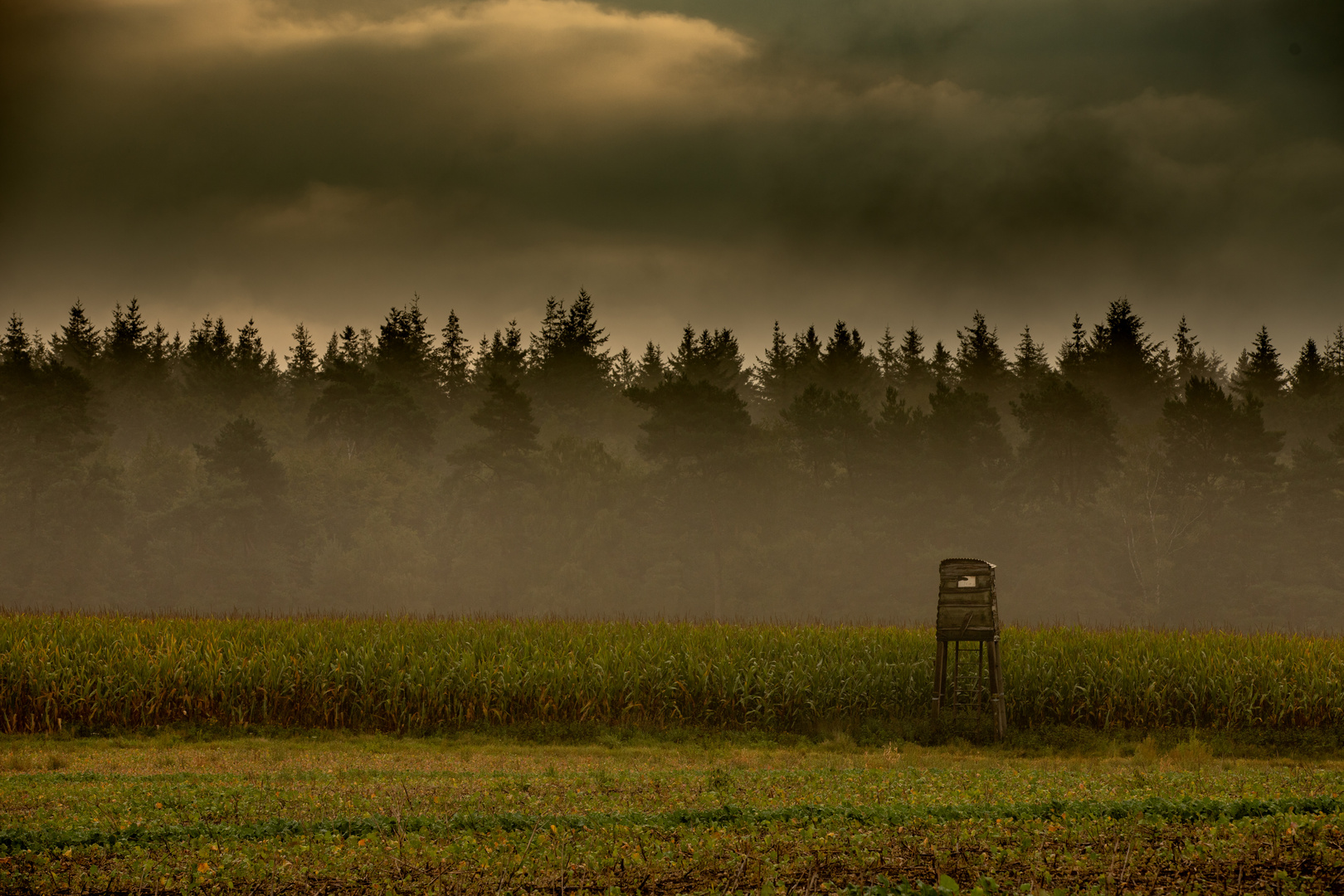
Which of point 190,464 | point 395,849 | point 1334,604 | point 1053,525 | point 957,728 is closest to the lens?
point 395,849

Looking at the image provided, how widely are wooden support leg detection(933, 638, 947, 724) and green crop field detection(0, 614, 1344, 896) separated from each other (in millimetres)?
425

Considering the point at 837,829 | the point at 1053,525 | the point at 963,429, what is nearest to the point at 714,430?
the point at 963,429

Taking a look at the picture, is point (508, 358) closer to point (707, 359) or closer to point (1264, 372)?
point (707, 359)

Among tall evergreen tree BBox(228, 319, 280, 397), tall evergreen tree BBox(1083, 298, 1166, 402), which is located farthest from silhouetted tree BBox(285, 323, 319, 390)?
tall evergreen tree BBox(1083, 298, 1166, 402)

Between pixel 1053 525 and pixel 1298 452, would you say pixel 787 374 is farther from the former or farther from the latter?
pixel 1298 452

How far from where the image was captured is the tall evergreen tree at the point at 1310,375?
81.4m

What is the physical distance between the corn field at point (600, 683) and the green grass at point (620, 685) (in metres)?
0.03

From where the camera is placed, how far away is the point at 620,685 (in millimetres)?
20516

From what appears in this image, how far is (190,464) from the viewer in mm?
80750

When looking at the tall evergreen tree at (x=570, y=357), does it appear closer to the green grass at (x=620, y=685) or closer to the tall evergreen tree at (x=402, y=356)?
the tall evergreen tree at (x=402, y=356)

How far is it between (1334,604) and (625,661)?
60394mm

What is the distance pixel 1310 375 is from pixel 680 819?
3414 inches

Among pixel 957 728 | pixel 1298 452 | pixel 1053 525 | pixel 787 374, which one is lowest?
pixel 957 728

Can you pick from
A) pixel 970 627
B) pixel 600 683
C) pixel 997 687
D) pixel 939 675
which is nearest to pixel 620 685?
pixel 600 683
